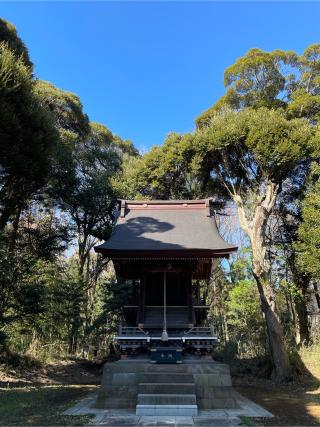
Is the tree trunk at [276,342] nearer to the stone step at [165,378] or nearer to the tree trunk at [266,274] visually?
the tree trunk at [266,274]

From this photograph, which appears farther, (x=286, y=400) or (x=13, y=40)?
(x=13, y=40)

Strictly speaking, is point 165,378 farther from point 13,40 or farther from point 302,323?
point 13,40

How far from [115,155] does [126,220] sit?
414 inches

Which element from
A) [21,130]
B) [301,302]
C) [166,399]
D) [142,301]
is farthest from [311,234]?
[21,130]

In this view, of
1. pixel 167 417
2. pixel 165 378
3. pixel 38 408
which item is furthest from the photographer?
pixel 165 378

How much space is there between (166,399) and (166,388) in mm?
281

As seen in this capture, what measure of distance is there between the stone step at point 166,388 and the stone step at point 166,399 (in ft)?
0.58

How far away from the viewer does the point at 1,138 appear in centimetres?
867

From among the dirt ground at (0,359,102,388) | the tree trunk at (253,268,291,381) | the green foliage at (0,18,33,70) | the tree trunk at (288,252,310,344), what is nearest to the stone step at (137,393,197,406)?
the dirt ground at (0,359,102,388)

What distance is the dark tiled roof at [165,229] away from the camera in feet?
32.7

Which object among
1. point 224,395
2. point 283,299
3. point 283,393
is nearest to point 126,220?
point 224,395

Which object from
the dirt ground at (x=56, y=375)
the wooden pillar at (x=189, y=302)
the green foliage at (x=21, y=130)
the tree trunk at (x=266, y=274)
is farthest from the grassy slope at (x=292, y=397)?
the green foliage at (x=21, y=130)

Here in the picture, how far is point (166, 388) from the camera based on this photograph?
7.69 metres

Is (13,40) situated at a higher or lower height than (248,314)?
higher
